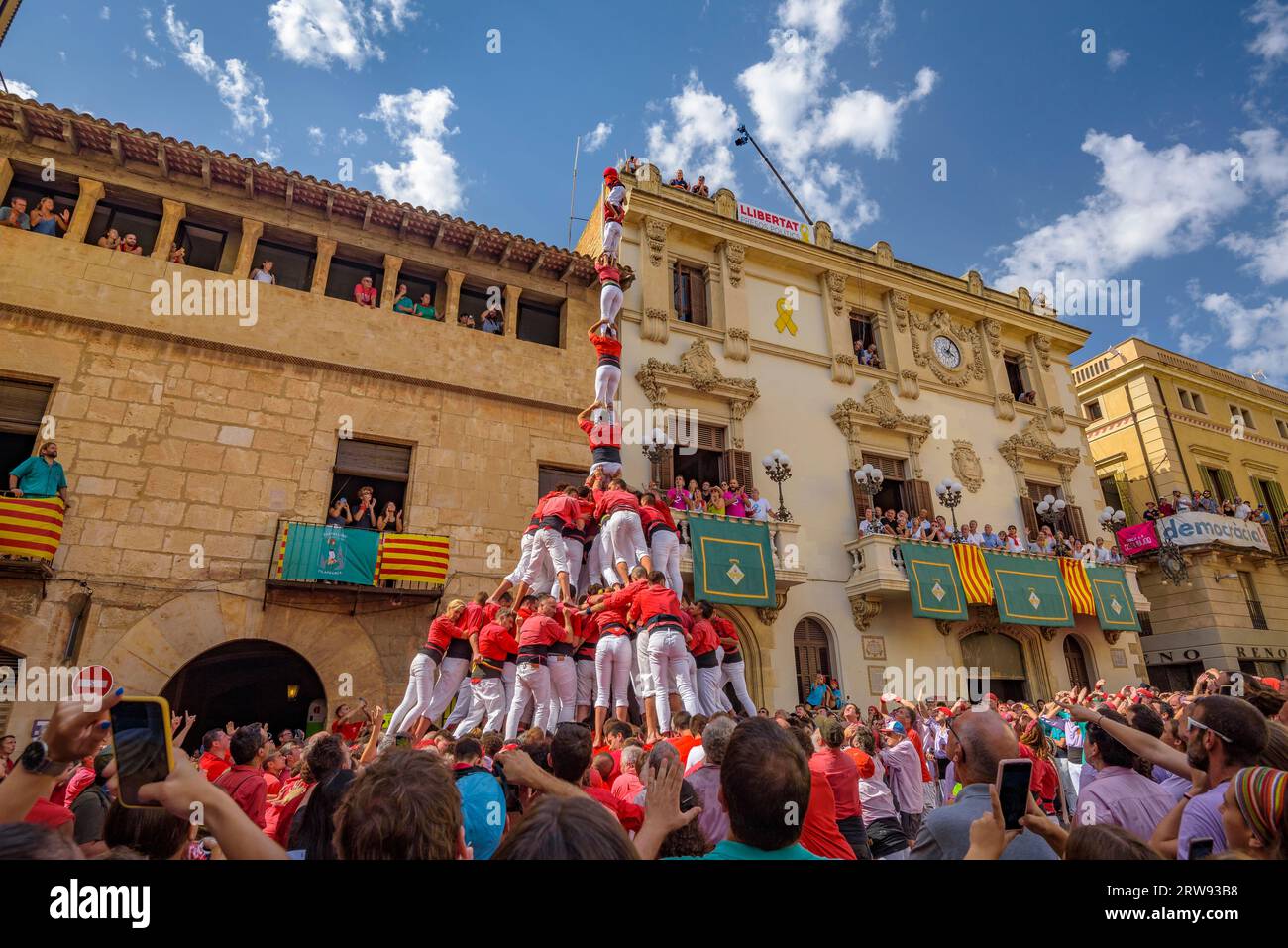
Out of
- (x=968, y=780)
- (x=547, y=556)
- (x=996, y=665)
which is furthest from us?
(x=996, y=665)

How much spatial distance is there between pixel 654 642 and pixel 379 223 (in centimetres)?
1211

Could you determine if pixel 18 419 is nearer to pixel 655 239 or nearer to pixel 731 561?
pixel 731 561

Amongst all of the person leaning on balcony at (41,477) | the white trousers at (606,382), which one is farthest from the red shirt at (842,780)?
the person leaning on balcony at (41,477)

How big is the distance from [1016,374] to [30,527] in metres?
26.4

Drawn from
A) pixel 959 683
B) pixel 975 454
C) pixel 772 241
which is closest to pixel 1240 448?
pixel 975 454

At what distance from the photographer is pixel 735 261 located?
19.8 meters

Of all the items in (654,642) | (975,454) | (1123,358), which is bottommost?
(654,642)

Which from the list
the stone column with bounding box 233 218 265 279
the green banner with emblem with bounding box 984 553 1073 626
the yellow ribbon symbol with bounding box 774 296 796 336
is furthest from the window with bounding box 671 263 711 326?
the green banner with emblem with bounding box 984 553 1073 626

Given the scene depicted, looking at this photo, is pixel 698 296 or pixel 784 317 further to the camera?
pixel 784 317

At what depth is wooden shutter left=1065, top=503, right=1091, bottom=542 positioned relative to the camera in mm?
21188

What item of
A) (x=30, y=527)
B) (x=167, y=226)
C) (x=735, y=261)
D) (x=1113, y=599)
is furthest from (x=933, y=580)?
(x=167, y=226)

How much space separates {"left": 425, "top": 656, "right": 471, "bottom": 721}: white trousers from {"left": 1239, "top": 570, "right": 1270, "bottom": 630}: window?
27.0 m
